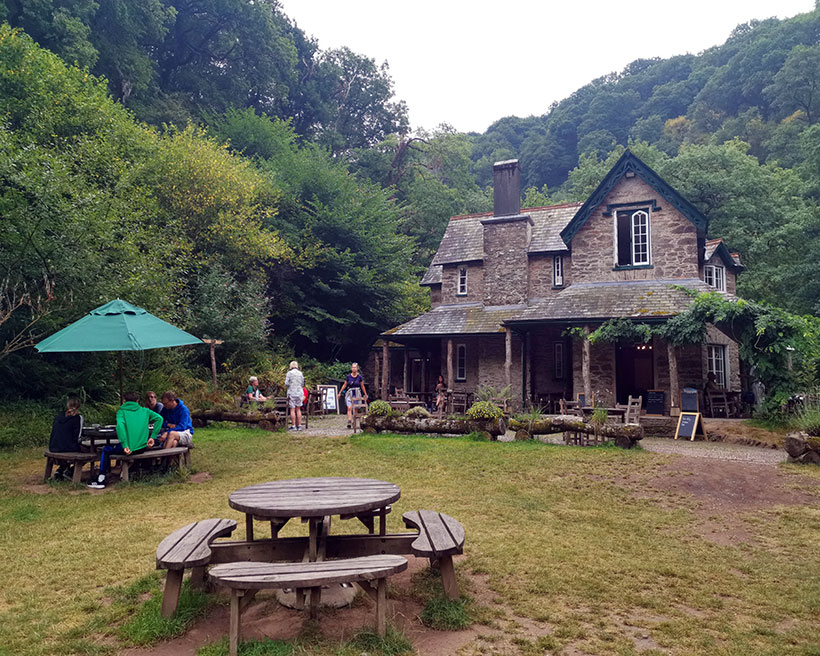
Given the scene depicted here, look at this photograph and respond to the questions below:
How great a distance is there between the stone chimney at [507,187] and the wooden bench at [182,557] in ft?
63.0

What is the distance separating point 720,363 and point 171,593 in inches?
818

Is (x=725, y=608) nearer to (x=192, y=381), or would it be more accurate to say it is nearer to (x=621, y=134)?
(x=192, y=381)

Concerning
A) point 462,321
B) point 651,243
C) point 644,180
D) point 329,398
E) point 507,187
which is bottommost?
Answer: point 329,398

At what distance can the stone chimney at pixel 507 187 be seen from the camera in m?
21.8

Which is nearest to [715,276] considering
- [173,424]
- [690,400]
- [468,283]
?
[690,400]

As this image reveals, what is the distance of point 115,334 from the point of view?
28.1ft

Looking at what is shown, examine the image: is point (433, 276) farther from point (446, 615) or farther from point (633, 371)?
point (446, 615)

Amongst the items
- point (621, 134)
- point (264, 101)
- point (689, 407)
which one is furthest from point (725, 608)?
point (621, 134)

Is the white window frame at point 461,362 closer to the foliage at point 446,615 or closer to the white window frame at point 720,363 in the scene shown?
the white window frame at point 720,363

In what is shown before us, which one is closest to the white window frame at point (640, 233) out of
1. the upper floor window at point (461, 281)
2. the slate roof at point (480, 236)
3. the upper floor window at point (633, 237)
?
the upper floor window at point (633, 237)

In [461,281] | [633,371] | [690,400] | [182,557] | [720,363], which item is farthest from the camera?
→ [461,281]

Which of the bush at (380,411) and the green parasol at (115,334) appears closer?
the green parasol at (115,334)

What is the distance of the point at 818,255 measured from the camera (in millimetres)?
24812

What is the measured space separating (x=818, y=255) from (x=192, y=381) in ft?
90.0
